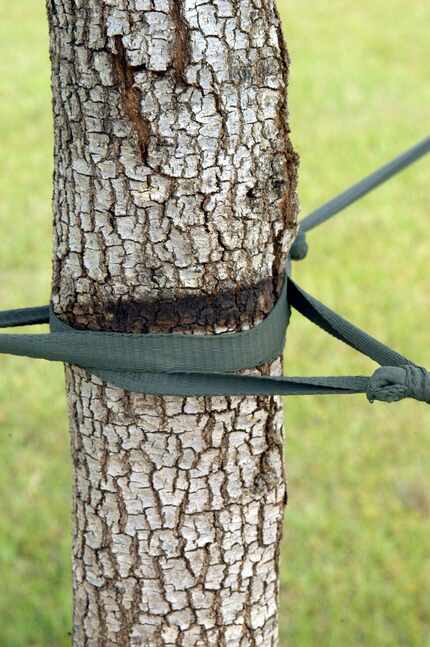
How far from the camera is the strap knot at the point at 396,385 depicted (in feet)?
4.08

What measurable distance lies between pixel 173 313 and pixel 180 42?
366mm

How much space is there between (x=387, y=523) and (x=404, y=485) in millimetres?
185

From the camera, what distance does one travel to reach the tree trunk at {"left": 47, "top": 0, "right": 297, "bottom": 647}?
117 centimetres

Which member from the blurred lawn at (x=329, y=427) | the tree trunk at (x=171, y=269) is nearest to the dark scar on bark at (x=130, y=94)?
the tree trunk at (x=171, y=269)

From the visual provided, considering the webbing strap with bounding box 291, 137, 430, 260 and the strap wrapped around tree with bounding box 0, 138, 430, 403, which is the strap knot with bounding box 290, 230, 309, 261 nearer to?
the webbing strap with bounding box 291, 137, 430, 260

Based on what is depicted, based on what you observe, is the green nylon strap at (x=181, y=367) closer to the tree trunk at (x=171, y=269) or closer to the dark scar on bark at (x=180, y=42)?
the tree trunk at (x=171, y=269)

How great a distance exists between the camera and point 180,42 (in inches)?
45.2

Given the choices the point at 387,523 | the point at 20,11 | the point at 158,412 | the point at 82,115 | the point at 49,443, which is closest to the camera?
the point at 82,115

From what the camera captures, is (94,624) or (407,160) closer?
(94,624)

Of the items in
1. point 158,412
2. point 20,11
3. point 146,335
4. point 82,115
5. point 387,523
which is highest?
point 20,11

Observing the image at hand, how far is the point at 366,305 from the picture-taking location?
12.2 feet

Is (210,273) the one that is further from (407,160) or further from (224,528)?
(407,160)

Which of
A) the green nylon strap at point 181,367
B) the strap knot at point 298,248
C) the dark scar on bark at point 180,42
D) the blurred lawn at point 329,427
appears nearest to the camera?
the dark scar on bark at point 180,42

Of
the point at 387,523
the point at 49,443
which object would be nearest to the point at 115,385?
the point at 387,523
